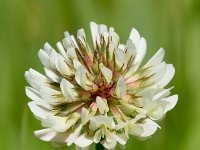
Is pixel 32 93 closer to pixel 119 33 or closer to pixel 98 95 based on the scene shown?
pixel 98 95

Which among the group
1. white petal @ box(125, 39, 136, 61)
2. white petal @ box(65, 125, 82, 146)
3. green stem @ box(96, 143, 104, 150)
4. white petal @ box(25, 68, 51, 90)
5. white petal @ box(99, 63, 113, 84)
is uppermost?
white petal @ box(125, 39, 136, 61)

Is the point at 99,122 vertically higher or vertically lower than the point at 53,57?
lower

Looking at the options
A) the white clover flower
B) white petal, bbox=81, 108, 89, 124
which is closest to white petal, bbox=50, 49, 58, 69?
the white clover flower

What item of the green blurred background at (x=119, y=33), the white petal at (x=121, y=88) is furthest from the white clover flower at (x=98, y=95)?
the green blurred background at (x=119, y=33)

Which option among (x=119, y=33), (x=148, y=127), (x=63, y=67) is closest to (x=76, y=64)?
(x=63, y=67)

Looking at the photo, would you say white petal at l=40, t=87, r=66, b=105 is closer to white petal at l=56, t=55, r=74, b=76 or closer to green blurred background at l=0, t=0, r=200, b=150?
white petal at l=56, t=55, r=74, b=76

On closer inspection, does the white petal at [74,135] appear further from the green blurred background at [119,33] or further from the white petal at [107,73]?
the green blurred background at [119,33]

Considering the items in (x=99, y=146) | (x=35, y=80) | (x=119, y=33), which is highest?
(x=119, y=33)
